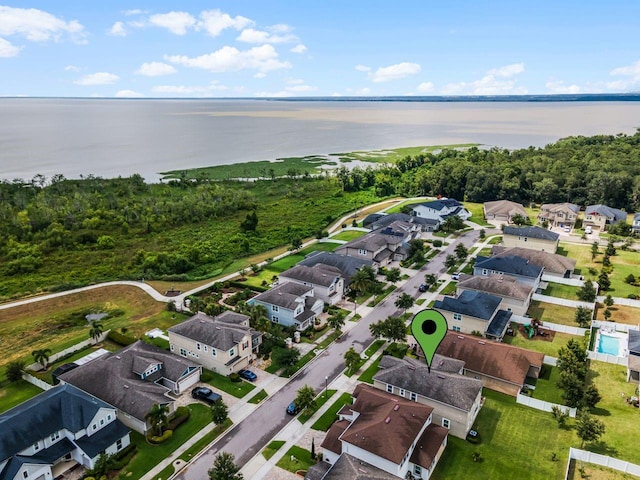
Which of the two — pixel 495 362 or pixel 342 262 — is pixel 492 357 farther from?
pixel 342 262

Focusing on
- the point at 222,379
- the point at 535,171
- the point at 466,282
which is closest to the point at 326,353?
the point at 222,379

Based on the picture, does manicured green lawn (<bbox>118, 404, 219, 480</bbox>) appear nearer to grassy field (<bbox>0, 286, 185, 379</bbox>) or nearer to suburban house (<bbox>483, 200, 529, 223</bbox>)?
grassy field (<bbox>0, 286, 185, 379</bbox>)

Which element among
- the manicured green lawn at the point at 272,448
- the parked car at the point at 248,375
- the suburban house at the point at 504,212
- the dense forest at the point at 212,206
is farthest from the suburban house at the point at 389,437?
the suburban house at the point at 504,212

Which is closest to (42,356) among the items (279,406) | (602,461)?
(279,406)

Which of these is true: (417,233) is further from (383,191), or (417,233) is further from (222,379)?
(222,379)

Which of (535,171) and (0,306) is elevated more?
(535,171)

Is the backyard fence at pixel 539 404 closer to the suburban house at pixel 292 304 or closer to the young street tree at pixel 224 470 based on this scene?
the suburban house at pixel 292 304
